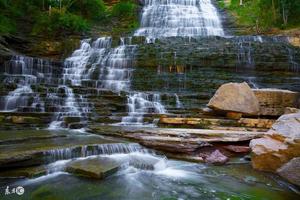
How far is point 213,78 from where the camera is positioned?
15250mm

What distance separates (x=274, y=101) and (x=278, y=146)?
14.5 feet

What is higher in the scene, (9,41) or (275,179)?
(9,41)

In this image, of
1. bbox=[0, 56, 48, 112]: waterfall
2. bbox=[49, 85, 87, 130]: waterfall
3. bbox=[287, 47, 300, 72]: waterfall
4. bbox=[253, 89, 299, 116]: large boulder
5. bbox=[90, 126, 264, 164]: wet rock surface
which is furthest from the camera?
bbox=[287, 47, 300, 72]: waterfall

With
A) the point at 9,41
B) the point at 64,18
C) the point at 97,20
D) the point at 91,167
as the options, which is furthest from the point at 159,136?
the point at 97,20

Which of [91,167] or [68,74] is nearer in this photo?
[91,167]

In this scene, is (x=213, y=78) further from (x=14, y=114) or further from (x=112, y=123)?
(x=14, y=114)

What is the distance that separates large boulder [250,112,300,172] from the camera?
605 cm

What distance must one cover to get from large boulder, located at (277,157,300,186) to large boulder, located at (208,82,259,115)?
13.9 ft

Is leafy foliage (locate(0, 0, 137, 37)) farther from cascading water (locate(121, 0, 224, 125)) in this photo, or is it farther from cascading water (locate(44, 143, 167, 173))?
cascading water (locate(44, 143, 167, 173))

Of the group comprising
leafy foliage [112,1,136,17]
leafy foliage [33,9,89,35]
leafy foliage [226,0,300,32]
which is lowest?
leafy foliage [33,9,89,35]

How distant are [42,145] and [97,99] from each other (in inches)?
211

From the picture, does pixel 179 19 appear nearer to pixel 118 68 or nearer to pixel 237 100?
pixel 118 68

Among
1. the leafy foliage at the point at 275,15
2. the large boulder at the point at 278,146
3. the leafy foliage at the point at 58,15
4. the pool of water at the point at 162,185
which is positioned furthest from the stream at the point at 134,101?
the leafy foliage at the point at 58,15

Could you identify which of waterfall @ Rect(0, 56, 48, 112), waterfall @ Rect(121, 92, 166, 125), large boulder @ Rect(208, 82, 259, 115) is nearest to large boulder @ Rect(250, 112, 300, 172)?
large boulder @ Rect(208, 82, 259, 115)
